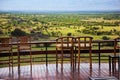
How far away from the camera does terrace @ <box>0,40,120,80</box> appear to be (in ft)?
22.2

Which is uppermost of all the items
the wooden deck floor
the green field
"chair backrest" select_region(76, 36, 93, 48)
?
the green field

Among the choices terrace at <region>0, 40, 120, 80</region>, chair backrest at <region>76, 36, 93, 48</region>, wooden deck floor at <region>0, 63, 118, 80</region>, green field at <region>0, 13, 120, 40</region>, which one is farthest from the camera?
green field at <region>0, 13, 120, 40</region>

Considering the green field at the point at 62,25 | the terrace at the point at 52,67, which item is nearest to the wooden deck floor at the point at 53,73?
the terrace at the point at 52,67

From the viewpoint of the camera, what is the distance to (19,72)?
7.28m

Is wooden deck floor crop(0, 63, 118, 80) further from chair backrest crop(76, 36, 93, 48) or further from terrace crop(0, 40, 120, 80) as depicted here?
chair backrest crop(76, 36, 93, 48)

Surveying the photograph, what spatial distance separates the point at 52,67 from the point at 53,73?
85 centimetres

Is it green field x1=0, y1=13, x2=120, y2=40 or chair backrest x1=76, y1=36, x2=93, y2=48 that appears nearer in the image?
chair backrest x1=76, y1=36, x2=93, y2=48

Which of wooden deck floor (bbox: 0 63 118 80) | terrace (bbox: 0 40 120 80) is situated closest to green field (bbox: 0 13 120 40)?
terrace (bbox: 0 40 120 80)

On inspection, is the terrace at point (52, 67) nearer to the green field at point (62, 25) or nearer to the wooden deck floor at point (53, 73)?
the wooden deck floor at point (53, 73)

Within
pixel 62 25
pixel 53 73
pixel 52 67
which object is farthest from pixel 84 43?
pixel 62 25

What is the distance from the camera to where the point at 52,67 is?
795 centimetres

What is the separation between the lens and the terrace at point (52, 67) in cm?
677

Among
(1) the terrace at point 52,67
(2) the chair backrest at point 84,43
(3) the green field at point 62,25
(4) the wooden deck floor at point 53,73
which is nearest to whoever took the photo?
(4) the wooden deck floor at point 53,73

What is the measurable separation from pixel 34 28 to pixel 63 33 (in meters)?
0.86
